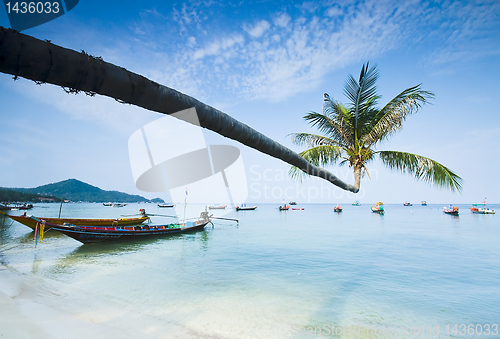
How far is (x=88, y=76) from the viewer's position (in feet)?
3.30

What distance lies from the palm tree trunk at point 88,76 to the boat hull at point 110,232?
1708 cm

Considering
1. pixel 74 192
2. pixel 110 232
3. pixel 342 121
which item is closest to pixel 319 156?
pixel 342 121

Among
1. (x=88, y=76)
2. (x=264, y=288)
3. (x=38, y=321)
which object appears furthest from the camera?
(x=264, y=288)

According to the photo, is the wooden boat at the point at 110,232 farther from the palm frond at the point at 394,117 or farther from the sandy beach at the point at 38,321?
the palm frond at the point at 394,117

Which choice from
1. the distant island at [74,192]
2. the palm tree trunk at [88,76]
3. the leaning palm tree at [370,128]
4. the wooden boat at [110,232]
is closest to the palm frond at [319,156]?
the leaning palm tree at [370,128]

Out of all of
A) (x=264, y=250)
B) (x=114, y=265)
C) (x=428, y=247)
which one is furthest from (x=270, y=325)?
(x=428, y=247)

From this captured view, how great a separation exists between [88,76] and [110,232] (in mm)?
18407

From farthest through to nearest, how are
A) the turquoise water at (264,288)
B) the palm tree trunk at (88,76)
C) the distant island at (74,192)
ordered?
the distant island at (74,192)
the turquoise water at (264,288)
the palm tree trunk at (88,76)

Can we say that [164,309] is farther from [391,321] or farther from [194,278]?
[391,321]

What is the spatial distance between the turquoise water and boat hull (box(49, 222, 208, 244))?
0.71 meters

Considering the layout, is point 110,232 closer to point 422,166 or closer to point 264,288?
point 264,288

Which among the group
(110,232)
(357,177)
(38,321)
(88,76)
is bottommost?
(38,321)

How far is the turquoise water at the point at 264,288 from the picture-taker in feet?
21.1

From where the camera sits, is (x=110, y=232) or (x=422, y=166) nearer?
(x=422, y=166)
